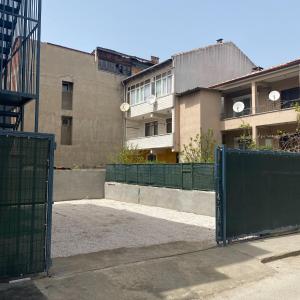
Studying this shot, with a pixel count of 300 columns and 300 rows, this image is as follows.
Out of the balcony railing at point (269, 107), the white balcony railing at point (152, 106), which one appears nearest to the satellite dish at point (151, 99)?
the white balcony railing at point (152, 106)

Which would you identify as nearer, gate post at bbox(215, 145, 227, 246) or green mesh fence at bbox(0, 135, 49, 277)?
green mesh fence at bbox(0, 135, 49, 277)

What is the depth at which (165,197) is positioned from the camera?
16.4 metres

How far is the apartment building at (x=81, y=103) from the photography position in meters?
27.6

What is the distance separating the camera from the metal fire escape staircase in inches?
330

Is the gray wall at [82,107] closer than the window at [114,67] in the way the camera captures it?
Yes

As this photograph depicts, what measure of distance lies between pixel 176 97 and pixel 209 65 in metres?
4.15

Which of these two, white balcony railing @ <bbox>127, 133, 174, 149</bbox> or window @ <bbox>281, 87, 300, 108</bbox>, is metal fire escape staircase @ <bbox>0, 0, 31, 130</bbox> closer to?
window @ <bbox>281, 87, 300, 108</bbox>

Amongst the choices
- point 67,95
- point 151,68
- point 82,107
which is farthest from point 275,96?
point 67,95

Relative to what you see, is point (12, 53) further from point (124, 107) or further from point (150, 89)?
point (124, 107)

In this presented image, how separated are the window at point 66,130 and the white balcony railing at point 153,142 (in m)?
4.93

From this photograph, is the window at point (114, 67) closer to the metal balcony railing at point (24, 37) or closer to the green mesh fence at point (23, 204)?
the metal balcony railing at point (24, 37)

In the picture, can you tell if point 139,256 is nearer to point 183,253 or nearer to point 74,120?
point 183,253

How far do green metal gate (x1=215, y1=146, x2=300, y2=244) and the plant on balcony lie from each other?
11183 millimetres

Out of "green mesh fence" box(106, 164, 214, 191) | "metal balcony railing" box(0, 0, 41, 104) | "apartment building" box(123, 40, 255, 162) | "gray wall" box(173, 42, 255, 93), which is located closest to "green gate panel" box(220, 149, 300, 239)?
"green mesh fence" box(106, 164, 214, 191)
